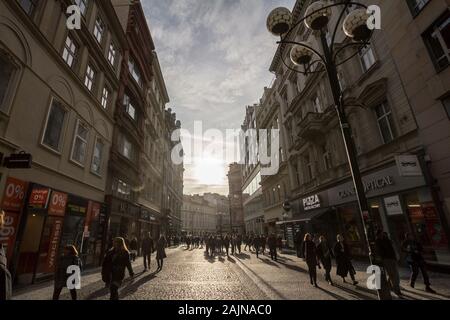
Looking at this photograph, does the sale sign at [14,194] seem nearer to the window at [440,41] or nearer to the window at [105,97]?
the window at [105,97]

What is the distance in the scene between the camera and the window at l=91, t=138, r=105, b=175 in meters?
14.1

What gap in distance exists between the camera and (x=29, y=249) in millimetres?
9086

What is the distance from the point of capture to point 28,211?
8.54 meters

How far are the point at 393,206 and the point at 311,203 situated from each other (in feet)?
26.4

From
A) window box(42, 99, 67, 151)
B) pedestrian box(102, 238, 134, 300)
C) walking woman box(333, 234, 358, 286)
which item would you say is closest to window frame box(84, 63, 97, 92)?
window box(42, 99, 67, 151)

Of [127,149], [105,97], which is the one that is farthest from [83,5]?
[127,149]

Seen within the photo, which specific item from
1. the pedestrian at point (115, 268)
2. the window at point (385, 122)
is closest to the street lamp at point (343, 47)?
the pedestrian at point (115, 268)

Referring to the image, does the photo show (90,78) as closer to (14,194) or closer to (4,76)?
(4,76)

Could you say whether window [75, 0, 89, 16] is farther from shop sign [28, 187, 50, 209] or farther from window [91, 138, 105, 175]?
shop sign [28, 187, 50, 209]

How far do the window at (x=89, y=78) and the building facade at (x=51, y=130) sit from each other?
9cm

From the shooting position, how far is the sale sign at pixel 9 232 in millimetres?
7635

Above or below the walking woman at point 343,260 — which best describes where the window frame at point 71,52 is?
above

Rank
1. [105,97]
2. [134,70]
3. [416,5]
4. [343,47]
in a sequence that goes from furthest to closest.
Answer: [134,70], [105,97], [416,5], [343,47]
